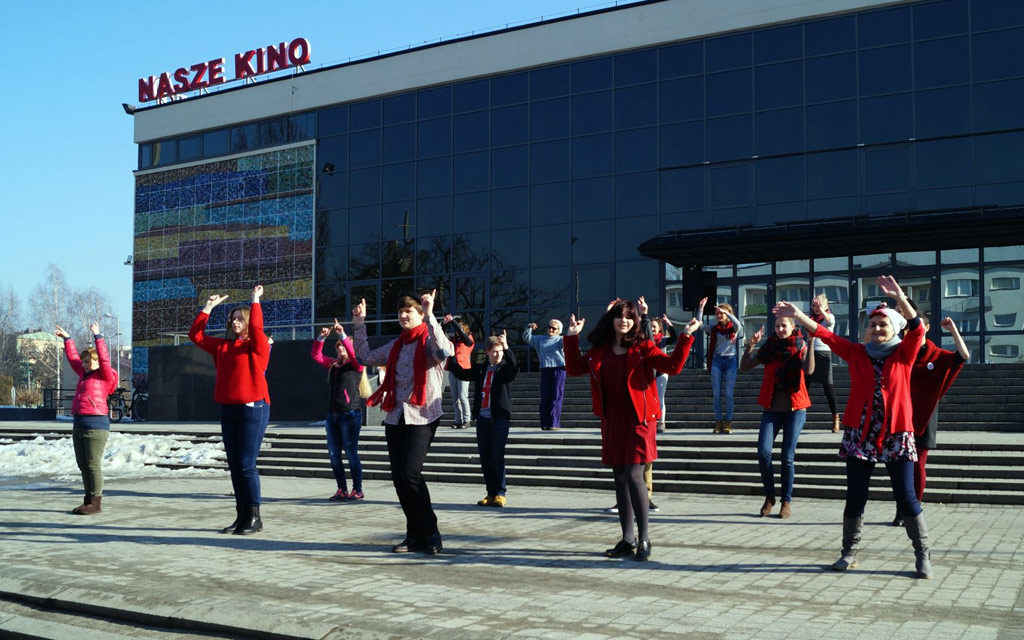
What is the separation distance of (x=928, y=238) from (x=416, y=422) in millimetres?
20681

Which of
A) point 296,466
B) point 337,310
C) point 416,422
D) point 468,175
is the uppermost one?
point 468,175

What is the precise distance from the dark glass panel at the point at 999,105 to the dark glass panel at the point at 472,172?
1417 cm

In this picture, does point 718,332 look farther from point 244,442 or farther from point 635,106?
point 635,106

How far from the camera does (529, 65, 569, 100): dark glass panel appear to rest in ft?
102

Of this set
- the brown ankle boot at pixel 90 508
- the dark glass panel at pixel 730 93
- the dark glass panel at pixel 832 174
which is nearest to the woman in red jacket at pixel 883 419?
the brown ankle boot at pixel 90 508

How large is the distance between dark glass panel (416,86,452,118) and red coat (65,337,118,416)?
2338 cm

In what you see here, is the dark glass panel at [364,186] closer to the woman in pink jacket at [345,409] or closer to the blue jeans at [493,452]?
the woman in pink jacket at [345,409]

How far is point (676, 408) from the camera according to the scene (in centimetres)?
2058

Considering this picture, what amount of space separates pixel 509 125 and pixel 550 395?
1543cm

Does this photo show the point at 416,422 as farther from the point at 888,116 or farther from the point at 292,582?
the point at 888,116

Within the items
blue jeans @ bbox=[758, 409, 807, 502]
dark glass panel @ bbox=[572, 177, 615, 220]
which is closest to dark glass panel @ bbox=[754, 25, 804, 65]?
dark glass panel @ bbox=[572, 177, 615, 220]

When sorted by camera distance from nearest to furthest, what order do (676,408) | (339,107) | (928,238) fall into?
(676,408), (928,238), (339,107)

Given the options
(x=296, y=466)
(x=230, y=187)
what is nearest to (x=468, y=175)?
(x=230, y=187)

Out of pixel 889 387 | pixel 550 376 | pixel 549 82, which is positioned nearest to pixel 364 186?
pixel 549 82
